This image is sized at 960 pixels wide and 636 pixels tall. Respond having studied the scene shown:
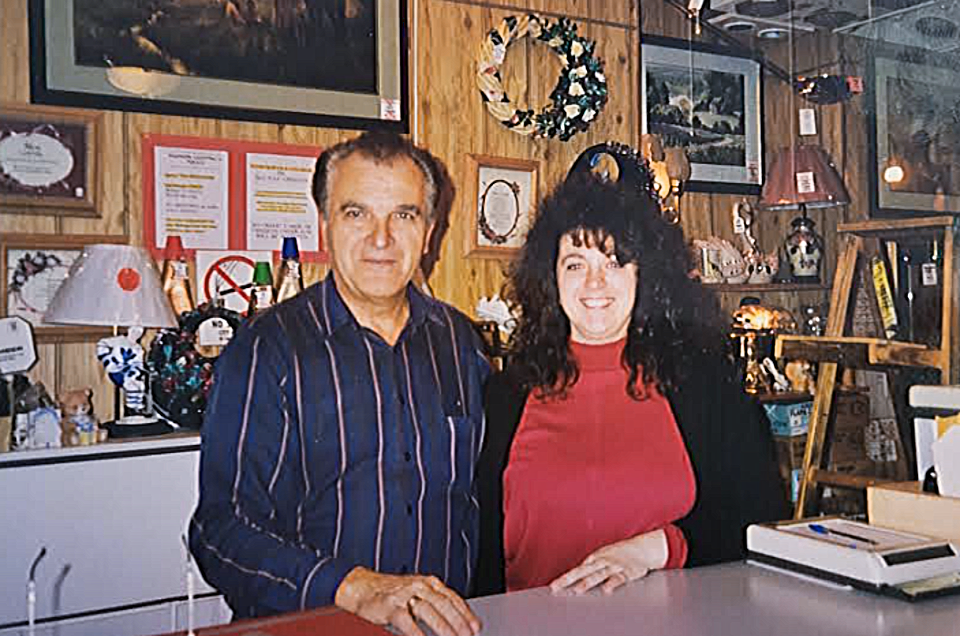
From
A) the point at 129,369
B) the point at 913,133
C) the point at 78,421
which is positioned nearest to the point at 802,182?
the point at 913,133

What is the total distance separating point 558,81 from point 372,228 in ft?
2.00

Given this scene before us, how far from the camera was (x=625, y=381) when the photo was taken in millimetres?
2168

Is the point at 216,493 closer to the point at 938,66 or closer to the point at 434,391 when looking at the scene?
the point at 434,391

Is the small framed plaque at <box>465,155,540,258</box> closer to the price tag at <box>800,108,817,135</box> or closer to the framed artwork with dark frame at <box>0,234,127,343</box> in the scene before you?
the price tag at <box>800,108,817,135</box>

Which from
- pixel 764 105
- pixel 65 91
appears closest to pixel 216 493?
pixel 65 91

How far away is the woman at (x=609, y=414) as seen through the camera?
210 centimetres

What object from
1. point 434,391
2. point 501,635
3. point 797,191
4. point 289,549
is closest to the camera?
point 501,635

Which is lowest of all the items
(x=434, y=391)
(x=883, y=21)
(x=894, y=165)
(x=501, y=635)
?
(x=501, y=635)

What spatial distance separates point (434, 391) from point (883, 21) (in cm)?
123

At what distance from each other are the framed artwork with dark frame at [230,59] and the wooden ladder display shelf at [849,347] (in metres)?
0.99

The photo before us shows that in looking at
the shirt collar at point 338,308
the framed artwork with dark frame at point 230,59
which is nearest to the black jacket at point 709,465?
the shirt collar at point 338,308

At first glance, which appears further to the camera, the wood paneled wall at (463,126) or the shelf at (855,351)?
the shelf at (855,351)

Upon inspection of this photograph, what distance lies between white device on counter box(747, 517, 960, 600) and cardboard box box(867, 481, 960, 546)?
50 mm

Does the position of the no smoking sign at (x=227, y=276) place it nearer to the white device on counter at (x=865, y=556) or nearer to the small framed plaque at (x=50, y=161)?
the small framed plaque at (x=50, y=161)
